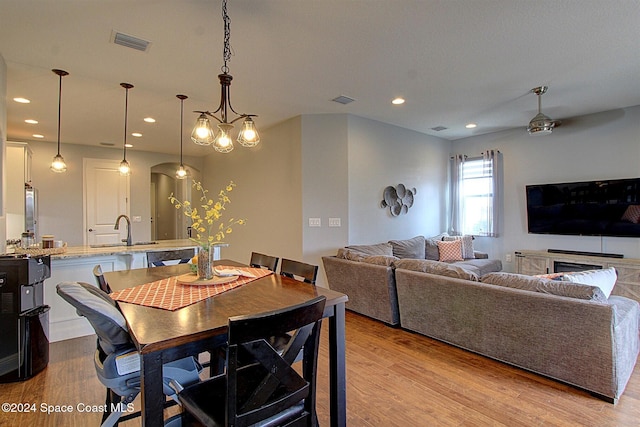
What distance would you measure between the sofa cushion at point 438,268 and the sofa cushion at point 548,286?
0.14 metres

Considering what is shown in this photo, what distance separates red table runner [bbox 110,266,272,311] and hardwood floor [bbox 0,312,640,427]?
2.87ft

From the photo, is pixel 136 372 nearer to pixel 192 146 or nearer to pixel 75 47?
pixel 75 47

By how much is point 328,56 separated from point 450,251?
12.6 feet

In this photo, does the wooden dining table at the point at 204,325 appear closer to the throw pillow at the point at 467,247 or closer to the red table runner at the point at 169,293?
the red table runner at the point at 169,293

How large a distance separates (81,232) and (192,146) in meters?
2.74

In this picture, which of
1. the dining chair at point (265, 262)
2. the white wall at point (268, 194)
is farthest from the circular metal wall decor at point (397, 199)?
the dining chair at point (265, 262)

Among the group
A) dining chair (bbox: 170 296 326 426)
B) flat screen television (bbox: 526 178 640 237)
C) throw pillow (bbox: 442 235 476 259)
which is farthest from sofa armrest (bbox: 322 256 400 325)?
flat screen television (bbox: 526 178 640 237)

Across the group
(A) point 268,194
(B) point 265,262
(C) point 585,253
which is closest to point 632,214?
(C) point 585,253

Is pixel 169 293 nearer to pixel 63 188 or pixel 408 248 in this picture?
pixel 408 248

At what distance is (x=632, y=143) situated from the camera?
176 inches

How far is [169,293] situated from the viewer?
1965mm

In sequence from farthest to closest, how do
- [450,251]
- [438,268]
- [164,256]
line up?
[450,251] → [438,268] → [164,256]

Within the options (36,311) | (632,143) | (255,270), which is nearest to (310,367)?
(255,270)

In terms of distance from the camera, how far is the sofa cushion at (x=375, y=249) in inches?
178
